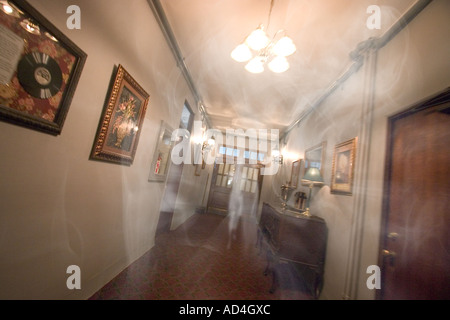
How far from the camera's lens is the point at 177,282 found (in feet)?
6.49

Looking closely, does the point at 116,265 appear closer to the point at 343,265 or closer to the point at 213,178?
the point at 343,265

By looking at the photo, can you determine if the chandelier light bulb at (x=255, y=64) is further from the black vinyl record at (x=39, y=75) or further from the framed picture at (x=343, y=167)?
the black vinyl record at (x=39, y=75)

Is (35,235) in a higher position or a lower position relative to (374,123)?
lower

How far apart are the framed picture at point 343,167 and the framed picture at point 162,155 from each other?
2.39m

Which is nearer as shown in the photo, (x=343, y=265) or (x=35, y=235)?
(x=35, y=235)

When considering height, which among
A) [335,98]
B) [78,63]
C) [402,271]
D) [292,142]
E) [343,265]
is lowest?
[343,265]

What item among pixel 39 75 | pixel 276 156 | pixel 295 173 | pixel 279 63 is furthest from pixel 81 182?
pixel 276 156

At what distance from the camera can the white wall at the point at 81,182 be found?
94 centimetres

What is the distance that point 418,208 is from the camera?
1.24 metres

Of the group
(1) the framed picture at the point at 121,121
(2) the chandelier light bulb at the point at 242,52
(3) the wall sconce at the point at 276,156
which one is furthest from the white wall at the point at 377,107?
(3) the wall sconce at the point at 276,156

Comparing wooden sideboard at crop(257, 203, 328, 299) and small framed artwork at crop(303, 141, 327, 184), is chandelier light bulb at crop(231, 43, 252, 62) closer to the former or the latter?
small framed artwork at crop(303, 141, 327, 184)
